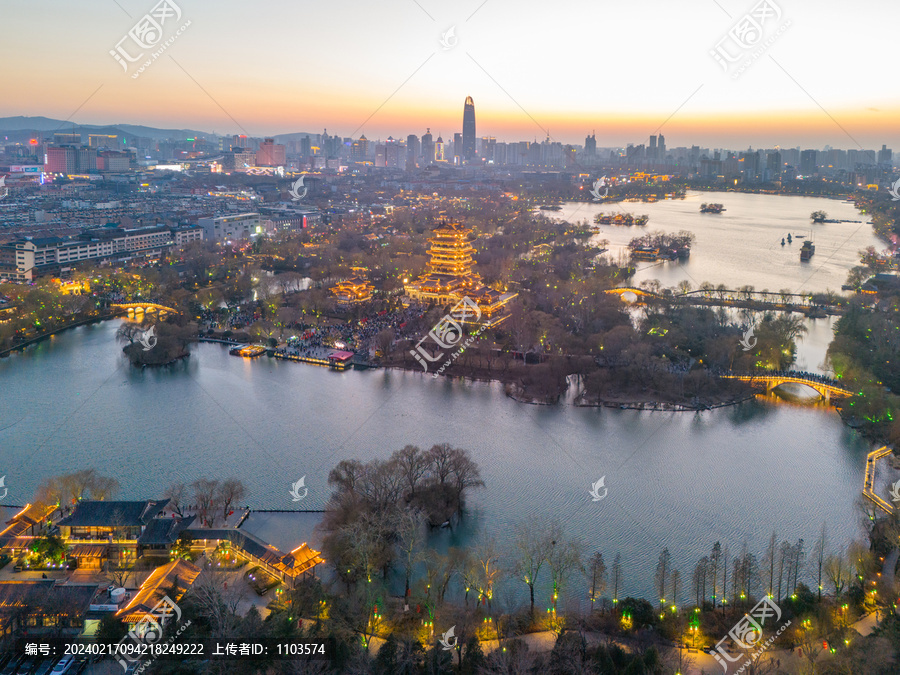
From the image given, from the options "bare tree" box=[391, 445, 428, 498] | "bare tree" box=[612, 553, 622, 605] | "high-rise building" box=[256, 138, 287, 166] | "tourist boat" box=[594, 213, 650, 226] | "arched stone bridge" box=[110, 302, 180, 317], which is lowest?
"bare tree" box=[612, 553, 622, 605]

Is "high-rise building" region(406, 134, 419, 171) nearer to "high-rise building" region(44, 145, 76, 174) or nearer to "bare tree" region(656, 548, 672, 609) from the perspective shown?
"high-rise building" region(44, 145, 76, 174)

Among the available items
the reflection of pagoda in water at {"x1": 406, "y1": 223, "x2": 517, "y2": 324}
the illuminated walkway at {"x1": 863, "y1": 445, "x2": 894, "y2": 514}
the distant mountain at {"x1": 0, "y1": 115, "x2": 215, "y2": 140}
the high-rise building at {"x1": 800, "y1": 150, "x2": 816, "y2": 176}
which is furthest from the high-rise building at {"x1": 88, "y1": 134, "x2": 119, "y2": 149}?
the illuminated walkway at {"x1": 863, "y1": 445, "x2": 894, "y2": 514}

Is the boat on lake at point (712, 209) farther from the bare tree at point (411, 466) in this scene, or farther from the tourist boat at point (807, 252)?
the bare tree at point (411, 466)

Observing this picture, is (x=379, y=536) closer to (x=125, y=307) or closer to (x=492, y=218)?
(x=125, y=307)

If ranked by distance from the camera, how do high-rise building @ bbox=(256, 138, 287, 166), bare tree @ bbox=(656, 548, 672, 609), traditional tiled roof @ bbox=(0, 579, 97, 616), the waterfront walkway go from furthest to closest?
high-rise building @ bbox=(256, 138, 287, 166)
the waterfront walkway
bare tree @ bbox=(656, 548, 672, 609)
traditional tiled roof @ bbox=(0, 579, 97, 616)

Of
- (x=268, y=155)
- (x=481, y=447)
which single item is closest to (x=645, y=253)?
(x=481, y=447)
